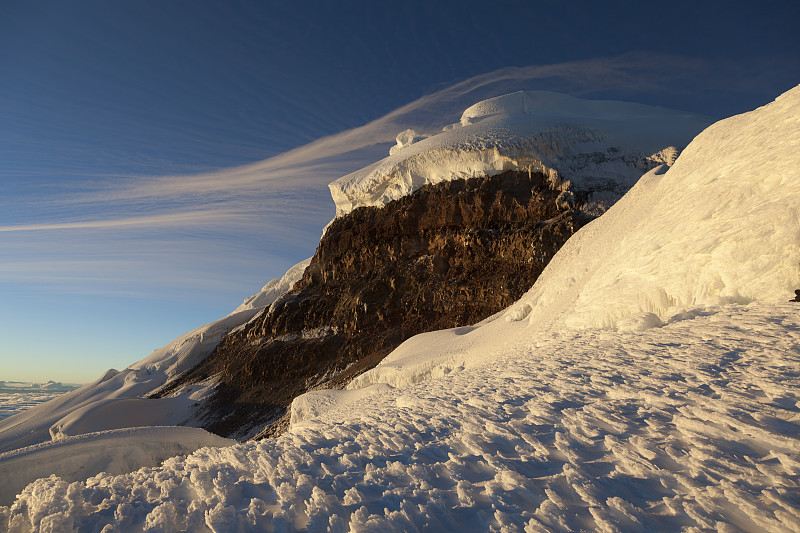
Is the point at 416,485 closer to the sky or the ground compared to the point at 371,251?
closer to the ground

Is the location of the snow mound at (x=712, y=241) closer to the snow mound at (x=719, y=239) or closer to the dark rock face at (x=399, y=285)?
the snow mound at (x=719, y=239)

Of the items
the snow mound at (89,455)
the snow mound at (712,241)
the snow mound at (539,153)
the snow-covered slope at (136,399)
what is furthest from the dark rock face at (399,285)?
the snow mound at (712,241)

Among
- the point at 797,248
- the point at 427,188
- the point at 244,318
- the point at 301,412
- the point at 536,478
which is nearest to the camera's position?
the point at 536,478

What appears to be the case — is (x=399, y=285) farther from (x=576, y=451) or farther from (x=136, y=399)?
(x=576, y=451)

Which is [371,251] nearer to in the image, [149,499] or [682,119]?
[682,119]

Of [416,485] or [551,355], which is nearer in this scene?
[416,485]

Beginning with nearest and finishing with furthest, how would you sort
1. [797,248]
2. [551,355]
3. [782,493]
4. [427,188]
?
[782,493]
[797,248]
[551,355]
[427,188]

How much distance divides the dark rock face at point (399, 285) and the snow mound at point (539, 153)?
3.72 feet

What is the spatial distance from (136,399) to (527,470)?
33.9m

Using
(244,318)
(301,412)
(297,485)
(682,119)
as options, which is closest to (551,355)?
(297,485)

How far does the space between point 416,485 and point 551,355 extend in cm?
435

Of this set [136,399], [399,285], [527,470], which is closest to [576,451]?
[527,470]

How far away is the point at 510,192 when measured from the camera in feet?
99.9

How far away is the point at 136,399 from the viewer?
96.7ft
